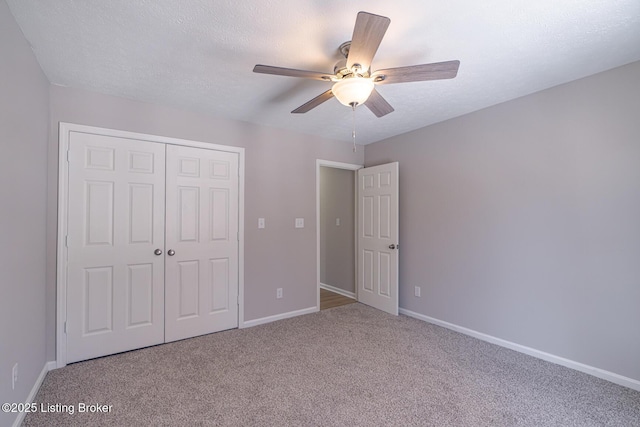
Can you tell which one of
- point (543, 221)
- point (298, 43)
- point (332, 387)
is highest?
point (298, 43)

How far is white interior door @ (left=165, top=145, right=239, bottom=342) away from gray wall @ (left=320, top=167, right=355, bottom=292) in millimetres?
1980

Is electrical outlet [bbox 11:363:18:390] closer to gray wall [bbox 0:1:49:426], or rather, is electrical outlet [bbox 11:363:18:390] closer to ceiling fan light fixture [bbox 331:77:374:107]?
gray wall [bbox 0:1:49:426]

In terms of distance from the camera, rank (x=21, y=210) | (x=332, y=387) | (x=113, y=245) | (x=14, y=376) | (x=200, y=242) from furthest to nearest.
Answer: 1. (x=200, y=242)
2. (x=113, y=245)
3. (x=332, y=387)
4. (x=21, y=210)
5. (x=14, y=376)

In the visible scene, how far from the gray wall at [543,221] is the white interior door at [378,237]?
342 millimetres

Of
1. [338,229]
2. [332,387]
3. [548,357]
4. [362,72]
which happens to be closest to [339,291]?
[338,229]

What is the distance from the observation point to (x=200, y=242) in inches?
124

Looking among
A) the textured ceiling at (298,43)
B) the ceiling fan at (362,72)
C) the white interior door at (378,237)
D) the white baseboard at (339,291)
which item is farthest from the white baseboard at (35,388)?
the white baseboard at (339,291)

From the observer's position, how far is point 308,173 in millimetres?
3885

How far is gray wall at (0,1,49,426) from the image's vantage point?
1.56 meters

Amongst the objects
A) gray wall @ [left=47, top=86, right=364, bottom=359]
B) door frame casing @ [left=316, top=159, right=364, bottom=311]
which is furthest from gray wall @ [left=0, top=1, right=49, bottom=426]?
door frame casing @ [left=316, top=159, right=364, bottom=311]

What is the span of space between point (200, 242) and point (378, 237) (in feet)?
7.28

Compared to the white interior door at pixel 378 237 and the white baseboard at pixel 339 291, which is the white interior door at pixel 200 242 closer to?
the white interior door at pixel 378 237

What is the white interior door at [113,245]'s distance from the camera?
100 inches

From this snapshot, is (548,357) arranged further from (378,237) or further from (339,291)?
(339,291)
